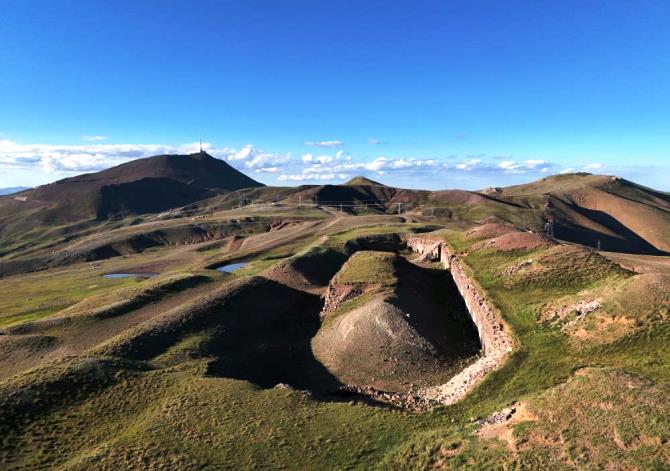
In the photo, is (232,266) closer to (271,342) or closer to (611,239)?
(271,342)

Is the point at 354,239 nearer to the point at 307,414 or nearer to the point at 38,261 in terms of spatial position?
the point at 307,414

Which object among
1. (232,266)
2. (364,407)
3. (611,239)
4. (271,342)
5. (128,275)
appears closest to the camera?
(364,407)

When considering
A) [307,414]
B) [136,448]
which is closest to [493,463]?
[307,414]

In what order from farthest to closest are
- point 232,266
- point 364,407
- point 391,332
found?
1. point 232,266
2. point 391,332
3. point 364,407

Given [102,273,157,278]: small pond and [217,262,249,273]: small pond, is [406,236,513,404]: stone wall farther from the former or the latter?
[102,273,157,278]: small pond

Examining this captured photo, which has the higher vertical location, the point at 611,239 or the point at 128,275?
the point at 128,275

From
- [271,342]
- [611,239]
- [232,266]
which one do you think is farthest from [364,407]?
[611,239]

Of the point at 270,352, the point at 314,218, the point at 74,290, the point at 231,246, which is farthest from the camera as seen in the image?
the point at 314,218

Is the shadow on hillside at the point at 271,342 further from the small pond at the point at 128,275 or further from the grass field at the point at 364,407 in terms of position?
the small pond at the point at 128,275
